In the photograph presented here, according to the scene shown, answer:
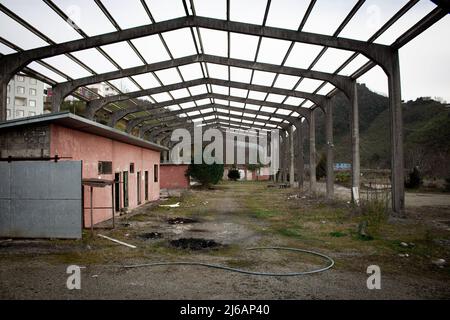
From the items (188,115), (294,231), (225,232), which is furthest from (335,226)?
(188,115)

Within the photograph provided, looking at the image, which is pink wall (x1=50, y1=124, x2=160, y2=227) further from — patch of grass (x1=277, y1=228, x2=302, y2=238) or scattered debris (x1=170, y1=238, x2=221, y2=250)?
patch of grass (x1=277, y1=228, x2=302, y2=238)

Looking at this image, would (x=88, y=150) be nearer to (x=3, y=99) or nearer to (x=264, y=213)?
(x=3, y=99)

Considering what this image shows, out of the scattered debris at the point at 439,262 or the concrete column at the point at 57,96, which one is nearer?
the scattered debris at the point at 439,262

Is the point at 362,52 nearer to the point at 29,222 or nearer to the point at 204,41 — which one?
the point at 204,41

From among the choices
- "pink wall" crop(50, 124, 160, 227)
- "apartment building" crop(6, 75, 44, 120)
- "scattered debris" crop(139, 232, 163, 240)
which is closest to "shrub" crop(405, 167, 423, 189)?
"pink wall" crop(50, 124, 160, 227)

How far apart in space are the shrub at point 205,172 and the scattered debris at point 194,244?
73.6ft

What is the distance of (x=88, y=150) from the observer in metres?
11.8

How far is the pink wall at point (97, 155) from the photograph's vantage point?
397 inches

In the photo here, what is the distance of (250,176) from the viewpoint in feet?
173

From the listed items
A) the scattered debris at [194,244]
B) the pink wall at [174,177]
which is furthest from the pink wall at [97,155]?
the pink wall at [174,177]

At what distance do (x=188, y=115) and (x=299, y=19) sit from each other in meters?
18.6

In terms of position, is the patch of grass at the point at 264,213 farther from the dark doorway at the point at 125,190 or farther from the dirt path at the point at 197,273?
the dark doorway at the point at 125,190

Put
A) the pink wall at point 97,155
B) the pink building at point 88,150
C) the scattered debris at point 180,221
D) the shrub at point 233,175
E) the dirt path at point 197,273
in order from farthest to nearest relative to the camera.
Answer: the shrub at point 233,175 < the scattered debris at point 180,221 < the pink wall at point 97,155 < the pink building at point 88,150 < the dirt path at point 197,273

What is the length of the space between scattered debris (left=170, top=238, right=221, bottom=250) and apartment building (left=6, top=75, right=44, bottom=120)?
56.8 meters
